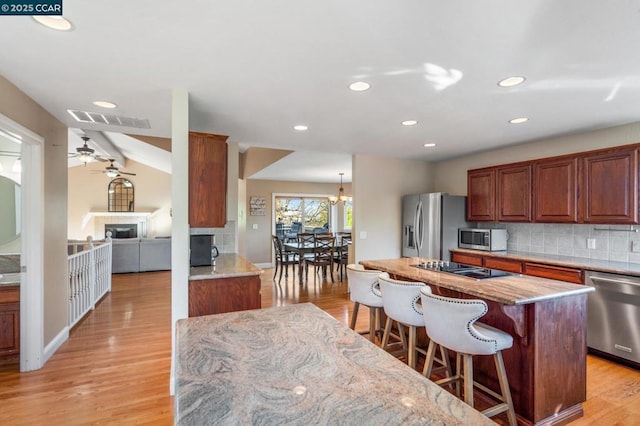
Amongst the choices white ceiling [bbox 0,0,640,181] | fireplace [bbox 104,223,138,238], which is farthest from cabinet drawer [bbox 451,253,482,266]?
fireplace [bbox 104,223,138,238]

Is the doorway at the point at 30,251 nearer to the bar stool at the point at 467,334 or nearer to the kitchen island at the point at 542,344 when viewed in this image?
the bar stool at the point at 467,334

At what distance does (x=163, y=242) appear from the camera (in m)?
7.71

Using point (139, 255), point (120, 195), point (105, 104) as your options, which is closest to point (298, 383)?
point (105, 104)

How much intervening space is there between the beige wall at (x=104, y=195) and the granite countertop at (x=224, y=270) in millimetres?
8586

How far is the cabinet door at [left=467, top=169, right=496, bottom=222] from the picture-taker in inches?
178

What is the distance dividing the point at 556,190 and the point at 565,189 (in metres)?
0.10

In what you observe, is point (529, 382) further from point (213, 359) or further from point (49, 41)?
point (49, 41)

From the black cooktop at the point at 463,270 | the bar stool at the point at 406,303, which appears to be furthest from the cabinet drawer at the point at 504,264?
→ the bar stool at the point at 406,303

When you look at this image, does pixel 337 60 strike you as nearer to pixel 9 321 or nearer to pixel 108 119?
pixel 108 119

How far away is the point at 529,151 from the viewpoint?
14.1 feet

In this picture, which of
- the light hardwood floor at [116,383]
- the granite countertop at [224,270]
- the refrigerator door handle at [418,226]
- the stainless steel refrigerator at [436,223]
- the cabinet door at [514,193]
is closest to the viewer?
the light hardwood floor at [116,383]

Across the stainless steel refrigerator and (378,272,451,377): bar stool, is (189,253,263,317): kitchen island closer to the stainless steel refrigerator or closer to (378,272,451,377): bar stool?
(378,272,451,377): bar stool

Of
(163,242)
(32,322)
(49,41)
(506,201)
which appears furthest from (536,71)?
(163,242)

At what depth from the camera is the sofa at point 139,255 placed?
7352mm
